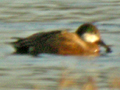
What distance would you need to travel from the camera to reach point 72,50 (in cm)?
1303

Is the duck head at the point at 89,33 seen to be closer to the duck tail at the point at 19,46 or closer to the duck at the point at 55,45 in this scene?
the duck at the point at 55,45

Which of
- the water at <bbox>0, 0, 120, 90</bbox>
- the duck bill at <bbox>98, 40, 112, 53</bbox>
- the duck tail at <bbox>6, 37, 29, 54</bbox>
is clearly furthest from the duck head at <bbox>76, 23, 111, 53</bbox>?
Answer: the duck tail at <bbox>6, 37, 29, 54</bbox>

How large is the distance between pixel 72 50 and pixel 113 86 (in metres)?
4.91

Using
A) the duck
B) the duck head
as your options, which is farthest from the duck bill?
the duck head

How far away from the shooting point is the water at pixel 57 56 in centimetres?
929

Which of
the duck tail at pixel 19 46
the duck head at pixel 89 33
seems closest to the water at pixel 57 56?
the duck tail at pixel 19 46

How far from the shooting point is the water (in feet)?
30.5

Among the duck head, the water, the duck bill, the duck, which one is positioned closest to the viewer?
the water

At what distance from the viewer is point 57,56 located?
12547mm

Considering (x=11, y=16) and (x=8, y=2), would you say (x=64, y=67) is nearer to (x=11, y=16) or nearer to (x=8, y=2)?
(x=11, y=16)

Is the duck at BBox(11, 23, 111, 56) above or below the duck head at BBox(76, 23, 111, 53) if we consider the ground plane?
below

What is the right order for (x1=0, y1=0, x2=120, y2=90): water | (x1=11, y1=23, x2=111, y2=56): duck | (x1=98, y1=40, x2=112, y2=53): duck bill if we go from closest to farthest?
(x1=0, y1=0, x2=120, y2=90): water < (x1=98, y1=40, x2=112, y2=53): duck bill < (x1=11, y1=23, x2=111, y2=56): duck

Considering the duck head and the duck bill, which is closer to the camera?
the duck bill

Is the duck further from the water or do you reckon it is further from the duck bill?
the water
